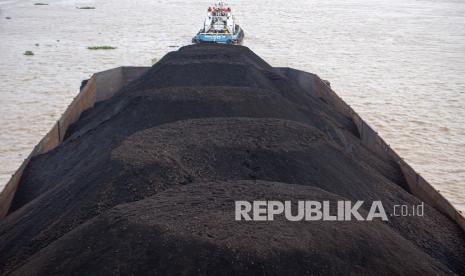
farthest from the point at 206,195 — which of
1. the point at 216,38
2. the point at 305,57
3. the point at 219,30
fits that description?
the point at 305,57

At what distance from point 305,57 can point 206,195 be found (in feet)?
58.3

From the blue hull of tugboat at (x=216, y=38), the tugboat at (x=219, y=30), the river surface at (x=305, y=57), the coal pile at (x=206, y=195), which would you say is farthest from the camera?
the tugboat at (x=219, y=30)

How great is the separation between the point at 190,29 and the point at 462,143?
19.9 m

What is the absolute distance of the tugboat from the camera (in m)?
19.3

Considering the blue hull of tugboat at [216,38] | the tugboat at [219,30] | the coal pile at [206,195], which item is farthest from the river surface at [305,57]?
the coal pile at [206,195]

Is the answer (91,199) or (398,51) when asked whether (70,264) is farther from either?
(398,51)

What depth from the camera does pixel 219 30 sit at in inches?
824

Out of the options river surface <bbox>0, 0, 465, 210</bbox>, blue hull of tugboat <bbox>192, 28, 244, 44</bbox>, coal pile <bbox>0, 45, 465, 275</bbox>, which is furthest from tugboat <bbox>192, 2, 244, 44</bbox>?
coal pile <bbox>0, 45, 465, 275</bbox>

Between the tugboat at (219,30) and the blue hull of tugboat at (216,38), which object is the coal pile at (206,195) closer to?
the blue hull of tugboat at (216,38)

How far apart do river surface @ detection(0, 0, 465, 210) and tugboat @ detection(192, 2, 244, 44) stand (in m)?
1.67

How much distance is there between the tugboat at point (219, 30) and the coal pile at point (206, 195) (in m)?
10.5

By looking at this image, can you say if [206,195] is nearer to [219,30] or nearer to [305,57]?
[219,30]

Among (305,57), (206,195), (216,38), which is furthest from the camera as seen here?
(305,57)

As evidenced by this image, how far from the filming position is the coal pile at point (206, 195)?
12.8 ft
